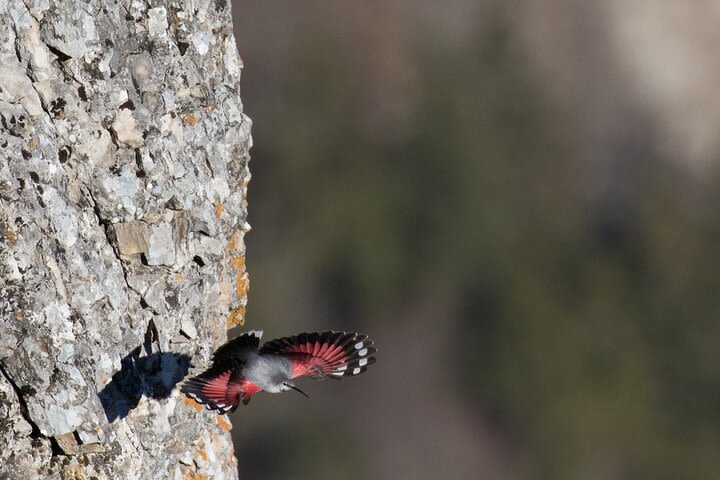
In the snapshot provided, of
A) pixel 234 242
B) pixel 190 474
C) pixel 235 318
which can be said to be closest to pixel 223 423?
pixel 190 474

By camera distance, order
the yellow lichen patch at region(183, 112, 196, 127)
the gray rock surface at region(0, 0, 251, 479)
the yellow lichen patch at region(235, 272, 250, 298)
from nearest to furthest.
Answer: the gray rock surface at region(0, 0, 251, 479), the yellow lichen patch at region(183, 112, 196, 127), the yellow lichen patch at region(235, 272, 250, 298)

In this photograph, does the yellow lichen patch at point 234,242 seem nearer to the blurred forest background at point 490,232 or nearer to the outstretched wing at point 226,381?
the outstretched wing at point 226,381

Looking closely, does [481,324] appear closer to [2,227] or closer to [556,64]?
[556,64]

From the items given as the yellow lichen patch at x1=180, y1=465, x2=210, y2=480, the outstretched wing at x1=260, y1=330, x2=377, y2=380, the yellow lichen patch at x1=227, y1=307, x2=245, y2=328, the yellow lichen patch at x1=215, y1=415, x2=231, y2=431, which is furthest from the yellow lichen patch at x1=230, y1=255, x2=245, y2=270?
the yellow lichen patch at x1=180, y1=465, x2=210, y2=480

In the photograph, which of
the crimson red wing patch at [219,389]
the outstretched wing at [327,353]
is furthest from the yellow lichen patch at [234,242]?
the crimson red wing patch at [219,389]

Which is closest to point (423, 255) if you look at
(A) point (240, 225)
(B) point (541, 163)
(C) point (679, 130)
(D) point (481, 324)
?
(D) point (481, 324)

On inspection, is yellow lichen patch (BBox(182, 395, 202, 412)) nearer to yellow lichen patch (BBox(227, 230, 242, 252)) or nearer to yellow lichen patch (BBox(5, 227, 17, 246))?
yellow lichen patch (BBox(227, 230, 242, 252))
